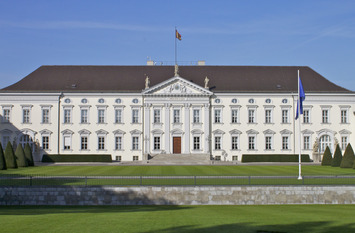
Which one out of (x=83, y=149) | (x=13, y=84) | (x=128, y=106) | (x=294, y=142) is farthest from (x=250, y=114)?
(x=13, y=84)

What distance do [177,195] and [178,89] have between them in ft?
118

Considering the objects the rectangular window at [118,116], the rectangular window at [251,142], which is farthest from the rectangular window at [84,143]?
the rectangular window at [251,142]

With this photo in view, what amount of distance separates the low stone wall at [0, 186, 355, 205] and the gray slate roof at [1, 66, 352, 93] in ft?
118

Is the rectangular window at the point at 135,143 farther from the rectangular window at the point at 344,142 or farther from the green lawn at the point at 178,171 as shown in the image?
the rectangular window at the point at 344,142

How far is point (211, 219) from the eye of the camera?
66.5ft

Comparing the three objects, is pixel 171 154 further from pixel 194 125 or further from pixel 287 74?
pixel 287 74

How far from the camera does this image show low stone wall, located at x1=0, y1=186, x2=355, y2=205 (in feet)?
94.7

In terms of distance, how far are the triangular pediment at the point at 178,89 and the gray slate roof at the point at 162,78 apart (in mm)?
1995

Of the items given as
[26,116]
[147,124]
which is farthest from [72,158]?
[147,124]

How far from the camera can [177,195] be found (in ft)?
95.9

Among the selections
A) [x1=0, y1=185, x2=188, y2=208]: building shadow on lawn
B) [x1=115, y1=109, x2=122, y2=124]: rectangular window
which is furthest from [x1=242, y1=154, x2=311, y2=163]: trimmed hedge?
[x1=0, y1=185, x2=188, y2=208]: building shadow on lawn

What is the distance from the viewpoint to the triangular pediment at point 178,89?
6369 centimetres

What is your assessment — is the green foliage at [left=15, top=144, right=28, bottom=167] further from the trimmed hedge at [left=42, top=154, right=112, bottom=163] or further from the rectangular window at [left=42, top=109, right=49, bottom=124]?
the rectangular window at [left=42, top=109, right=49, bottom=124]

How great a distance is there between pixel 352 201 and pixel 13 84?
50622mm
